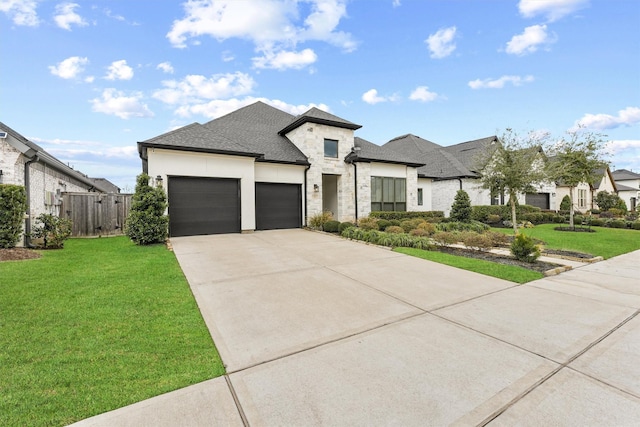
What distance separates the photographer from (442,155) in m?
22.8

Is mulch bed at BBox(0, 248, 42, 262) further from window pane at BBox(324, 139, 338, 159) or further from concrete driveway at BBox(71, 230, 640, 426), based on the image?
window pane at BBox(324, 139, 338, 159)

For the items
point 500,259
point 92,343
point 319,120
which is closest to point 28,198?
point 92,343

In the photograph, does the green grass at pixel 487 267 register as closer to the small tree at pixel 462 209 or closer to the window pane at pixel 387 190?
the small tree at pixel 462 209

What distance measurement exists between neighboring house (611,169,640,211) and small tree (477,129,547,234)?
33964 mm

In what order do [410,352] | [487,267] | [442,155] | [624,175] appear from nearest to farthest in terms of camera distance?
[410,352]
[487,267]
[442,155]
[624,175]

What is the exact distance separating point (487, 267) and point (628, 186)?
2195 inches

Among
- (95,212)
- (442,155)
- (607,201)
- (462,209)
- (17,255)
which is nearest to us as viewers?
(17,255)

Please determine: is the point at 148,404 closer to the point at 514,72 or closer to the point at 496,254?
the point at 496,254

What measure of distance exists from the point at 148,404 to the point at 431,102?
64.9 ft

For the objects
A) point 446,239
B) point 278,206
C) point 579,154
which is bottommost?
point 446,239

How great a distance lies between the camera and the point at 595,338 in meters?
3.14

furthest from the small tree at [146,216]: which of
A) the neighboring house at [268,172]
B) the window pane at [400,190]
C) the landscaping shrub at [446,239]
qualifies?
the window pane at [400,190]

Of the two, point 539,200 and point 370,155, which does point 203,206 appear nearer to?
point 370,155

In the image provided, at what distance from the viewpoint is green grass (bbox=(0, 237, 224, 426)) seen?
2.05 meters
